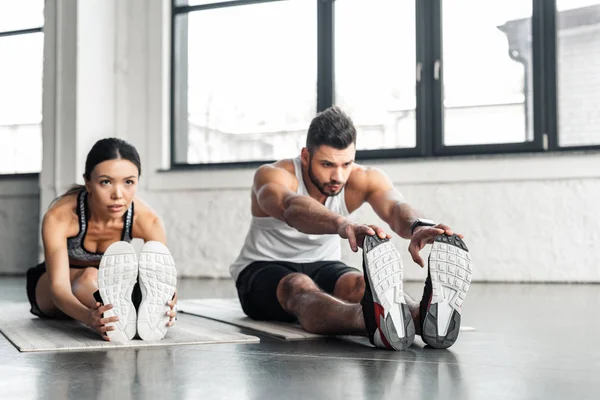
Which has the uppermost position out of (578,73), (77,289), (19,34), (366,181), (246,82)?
(19,34)

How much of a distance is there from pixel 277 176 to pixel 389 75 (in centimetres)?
311

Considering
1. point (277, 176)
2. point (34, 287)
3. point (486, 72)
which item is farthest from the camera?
point (486, 72)

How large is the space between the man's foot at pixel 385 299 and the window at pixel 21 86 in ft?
16.8

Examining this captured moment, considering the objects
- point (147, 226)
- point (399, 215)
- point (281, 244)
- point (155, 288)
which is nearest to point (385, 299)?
point (399, 215)

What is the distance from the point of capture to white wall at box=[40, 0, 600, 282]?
17.1 feet

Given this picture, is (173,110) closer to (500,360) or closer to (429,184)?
(429,184)


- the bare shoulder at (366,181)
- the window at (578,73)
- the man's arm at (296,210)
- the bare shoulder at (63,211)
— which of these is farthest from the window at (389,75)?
the bare shoulder at (63,211)

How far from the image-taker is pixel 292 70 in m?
6.12

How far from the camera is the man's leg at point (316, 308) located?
241 centimetres

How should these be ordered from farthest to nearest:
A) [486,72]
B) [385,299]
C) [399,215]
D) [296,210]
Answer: [486,72], [399,215], [296,210], [385,299]

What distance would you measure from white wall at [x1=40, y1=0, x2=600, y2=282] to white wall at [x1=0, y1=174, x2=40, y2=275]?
0.55 meters

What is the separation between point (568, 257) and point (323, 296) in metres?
3.13

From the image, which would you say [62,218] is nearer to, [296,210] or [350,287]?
[296,210]

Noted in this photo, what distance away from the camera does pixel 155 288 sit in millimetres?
2338
